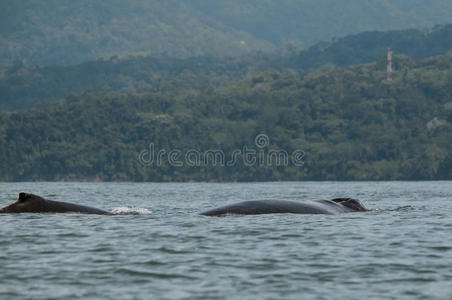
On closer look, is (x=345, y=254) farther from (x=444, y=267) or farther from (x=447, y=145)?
(x=447, y=145)

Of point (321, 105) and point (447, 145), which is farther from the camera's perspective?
point (321, 105)

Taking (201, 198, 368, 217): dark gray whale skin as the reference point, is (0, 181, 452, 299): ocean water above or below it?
below

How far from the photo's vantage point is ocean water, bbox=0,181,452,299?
49.3ft

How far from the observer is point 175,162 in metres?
162

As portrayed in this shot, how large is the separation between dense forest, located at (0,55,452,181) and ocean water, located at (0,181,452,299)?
12436 centimetres

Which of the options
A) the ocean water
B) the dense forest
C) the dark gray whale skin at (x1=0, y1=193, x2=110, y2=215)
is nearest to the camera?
the ocean water

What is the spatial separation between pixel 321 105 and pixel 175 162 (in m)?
32.2

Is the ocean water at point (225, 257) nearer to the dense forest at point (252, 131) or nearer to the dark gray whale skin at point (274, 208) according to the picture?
the dark gray whale skin at point (274, 208)

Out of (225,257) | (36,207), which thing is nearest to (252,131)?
(36,207)

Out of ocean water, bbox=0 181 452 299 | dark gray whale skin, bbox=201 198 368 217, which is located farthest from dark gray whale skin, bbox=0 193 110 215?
dark gray whale skin, bbox=201 198 368 217

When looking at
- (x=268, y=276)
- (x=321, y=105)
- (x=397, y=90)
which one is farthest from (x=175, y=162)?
(x=268, y=276)

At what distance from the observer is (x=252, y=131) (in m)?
170

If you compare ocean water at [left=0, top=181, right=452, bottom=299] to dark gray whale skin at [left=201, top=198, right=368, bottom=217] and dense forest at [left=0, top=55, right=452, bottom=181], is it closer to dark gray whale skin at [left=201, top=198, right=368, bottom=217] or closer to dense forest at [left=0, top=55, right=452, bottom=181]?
dark gray whale skin at [left=201, top=198, right=368, bottom=217]

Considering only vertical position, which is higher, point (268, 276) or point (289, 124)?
point (289, 124)
